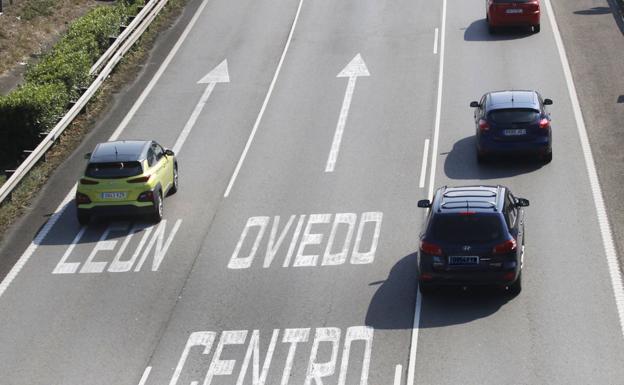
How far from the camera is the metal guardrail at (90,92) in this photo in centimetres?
2769

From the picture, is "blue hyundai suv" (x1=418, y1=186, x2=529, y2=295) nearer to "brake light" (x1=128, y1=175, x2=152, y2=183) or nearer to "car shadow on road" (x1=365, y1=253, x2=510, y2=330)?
"car shadow on road" (x1=365, y1=253, x2=510, y2=330)

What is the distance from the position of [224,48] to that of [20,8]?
26.8 feet

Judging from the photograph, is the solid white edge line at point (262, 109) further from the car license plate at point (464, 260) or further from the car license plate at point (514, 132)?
the car license plate at point (464, 260)

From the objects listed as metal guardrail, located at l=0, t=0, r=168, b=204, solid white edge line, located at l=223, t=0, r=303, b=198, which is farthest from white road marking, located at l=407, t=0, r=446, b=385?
metal guardrail, located at l=0, t=0, r=168, b=204

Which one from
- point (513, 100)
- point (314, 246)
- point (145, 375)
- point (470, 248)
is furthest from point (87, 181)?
point (513, 100)

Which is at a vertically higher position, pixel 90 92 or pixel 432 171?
pixel 90 92

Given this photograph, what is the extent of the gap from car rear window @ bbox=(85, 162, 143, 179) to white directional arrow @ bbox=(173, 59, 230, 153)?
4.83 metres

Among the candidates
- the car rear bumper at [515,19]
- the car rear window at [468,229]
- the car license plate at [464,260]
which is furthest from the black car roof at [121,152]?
the car rear bumper at [515,19]

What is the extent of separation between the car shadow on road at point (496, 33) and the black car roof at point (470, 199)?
18107 millimetres

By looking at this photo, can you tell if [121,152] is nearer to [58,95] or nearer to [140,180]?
[140,180]

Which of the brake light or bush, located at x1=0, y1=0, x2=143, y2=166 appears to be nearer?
the brake light

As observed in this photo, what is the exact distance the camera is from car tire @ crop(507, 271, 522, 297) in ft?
67.7

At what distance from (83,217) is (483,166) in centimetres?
939

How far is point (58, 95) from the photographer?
105 feet
